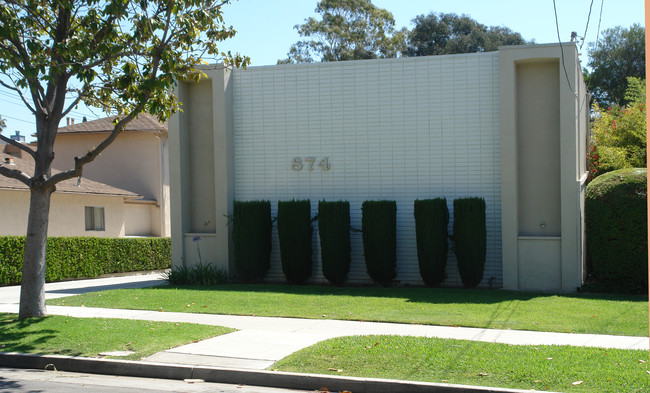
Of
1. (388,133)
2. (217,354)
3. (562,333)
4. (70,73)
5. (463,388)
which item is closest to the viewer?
(463,388)

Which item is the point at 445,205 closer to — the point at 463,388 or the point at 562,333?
the point at 562,333

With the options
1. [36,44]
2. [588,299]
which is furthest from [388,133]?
[36,44]

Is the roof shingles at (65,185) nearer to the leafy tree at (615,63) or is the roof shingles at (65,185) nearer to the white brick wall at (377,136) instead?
the white brick wall at (377,136)

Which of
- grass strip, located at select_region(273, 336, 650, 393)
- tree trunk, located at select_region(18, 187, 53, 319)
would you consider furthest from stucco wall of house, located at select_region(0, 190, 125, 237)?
grass strip, located at select_region(273, 336, 650, 393)

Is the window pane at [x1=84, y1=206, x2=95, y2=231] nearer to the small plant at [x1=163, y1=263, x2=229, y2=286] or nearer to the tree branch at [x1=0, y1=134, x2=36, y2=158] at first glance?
the small plant at [x1=163, y1=263, x2=229, y2=286]

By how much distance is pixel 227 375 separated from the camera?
8195mm

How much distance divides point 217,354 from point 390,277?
28.4 feet

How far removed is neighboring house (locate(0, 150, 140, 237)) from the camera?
2323 cm

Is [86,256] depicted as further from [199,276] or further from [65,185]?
[199,276]

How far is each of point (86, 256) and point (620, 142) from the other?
1908cm

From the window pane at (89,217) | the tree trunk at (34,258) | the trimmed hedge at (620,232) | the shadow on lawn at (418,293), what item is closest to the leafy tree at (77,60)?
the tree trunk at (34,258)

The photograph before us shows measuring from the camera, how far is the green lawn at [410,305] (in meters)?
11.3

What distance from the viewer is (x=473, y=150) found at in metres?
17.1

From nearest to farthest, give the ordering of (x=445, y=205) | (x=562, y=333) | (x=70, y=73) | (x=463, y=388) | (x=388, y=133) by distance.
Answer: (x=463, y=388), (x=562, y=333), (x=70, y=73), (x=445, y=205), (x=388, y=133)
